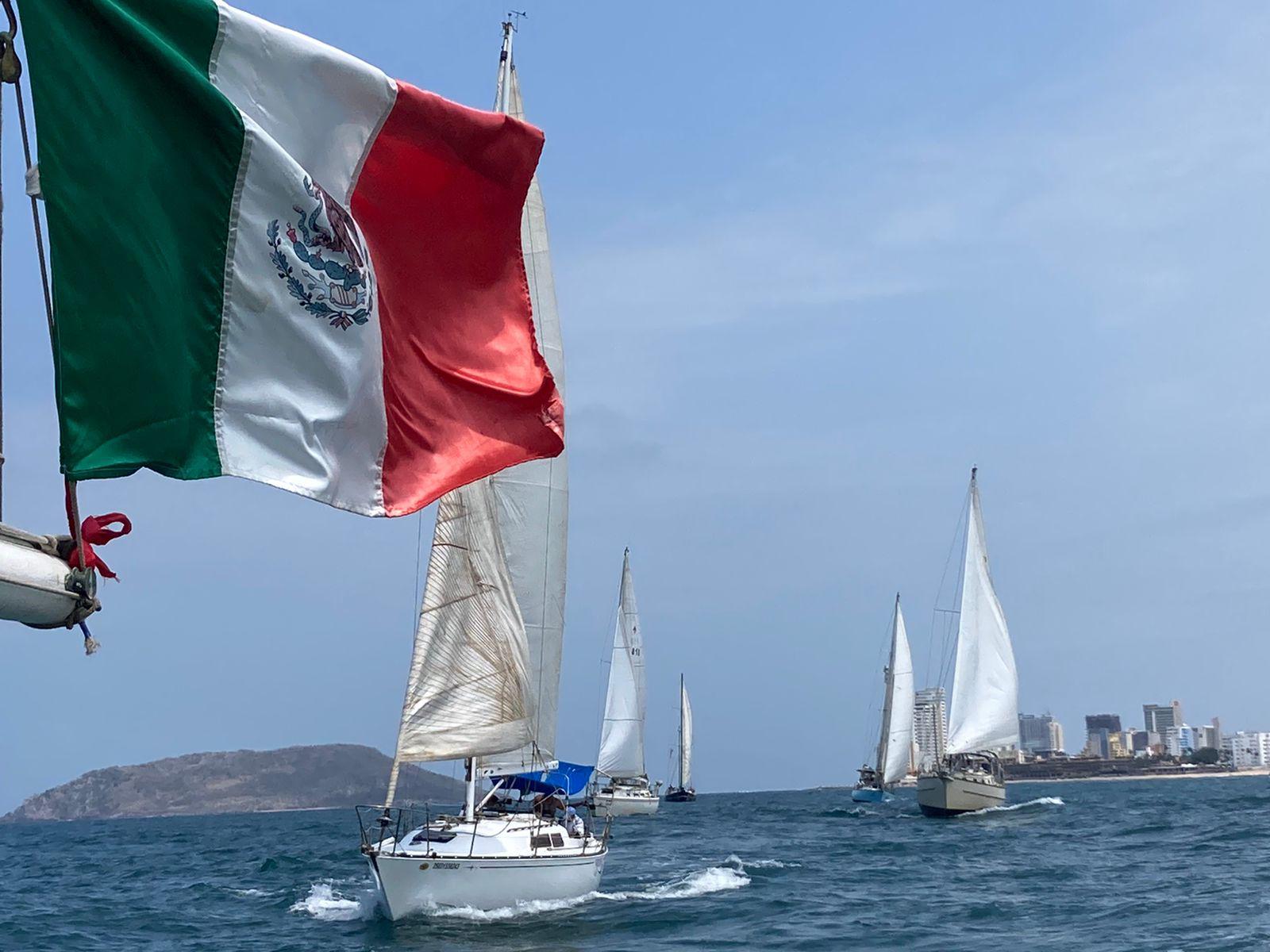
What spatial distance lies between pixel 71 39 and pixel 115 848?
8727cm

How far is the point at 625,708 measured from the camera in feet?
281

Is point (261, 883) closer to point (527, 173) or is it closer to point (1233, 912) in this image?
point (1233, 912)

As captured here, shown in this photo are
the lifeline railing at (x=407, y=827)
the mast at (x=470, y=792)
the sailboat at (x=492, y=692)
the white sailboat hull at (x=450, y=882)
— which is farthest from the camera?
the mast at (x=470, y=792)

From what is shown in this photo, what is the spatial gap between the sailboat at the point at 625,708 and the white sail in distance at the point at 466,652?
56507 millimetres

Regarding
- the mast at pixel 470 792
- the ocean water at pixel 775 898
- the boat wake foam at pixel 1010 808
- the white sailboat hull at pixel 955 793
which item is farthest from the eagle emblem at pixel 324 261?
the boat wake foam at pixel 1010 808

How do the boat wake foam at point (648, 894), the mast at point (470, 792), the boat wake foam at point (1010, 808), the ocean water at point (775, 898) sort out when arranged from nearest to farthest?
the ocean water at point (775, 898) < the boat wake foam at point (648, 894) < the mast at point (470, 792) < the boat wake foam at point (1010, 808)

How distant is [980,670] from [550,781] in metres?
41.3

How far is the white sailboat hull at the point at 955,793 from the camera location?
6347 centimetres

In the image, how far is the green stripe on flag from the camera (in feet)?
17.6

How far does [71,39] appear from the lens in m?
5.34

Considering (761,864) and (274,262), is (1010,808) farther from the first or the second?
(274,262)

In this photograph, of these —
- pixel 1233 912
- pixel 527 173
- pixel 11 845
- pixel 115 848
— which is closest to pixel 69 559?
pixel 527 173

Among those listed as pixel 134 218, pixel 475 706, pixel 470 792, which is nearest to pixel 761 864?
pixel 470 792

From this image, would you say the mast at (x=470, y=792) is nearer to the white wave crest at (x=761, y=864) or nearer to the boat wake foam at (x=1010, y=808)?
the white wave crest at (x=761, y=864)
